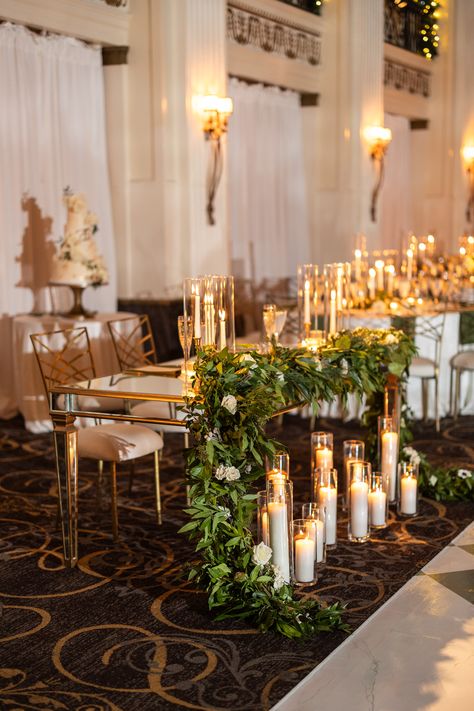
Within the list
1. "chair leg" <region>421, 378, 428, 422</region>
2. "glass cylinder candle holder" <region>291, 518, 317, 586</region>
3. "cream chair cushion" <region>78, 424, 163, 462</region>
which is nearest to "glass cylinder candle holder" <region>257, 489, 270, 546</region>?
"glass cylinder candle holder" <region>291, 518, 317, 586</region>

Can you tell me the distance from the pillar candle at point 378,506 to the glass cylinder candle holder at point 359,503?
0.34 feet

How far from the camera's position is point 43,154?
8.04m

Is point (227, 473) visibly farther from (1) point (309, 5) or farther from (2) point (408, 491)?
(1) point (309, 5)

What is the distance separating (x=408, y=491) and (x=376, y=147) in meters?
7.21

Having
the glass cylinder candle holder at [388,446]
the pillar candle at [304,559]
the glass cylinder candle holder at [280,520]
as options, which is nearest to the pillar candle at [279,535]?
the glass cylinder candle holder at [280,520]

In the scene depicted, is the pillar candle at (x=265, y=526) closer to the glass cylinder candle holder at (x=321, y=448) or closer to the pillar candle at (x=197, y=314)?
the pillar candle at (x=197, y=314)

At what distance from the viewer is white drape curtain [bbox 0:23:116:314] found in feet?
25.3

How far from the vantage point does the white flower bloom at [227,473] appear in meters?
3.72

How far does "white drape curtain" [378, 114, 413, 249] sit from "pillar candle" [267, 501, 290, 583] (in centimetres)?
996

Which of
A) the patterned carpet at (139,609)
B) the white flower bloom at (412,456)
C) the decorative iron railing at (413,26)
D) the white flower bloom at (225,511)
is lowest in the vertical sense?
the patterned carpet at (139,609)

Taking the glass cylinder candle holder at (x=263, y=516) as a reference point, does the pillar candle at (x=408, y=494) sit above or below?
below

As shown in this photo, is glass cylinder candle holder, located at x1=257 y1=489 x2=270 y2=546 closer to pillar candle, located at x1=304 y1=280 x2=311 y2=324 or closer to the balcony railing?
pillar candle, located at x1=304 y1=280 x2=311 y2=324

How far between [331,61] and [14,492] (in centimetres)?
730

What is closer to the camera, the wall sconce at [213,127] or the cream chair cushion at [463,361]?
the cream chair cushion at [463,361]
